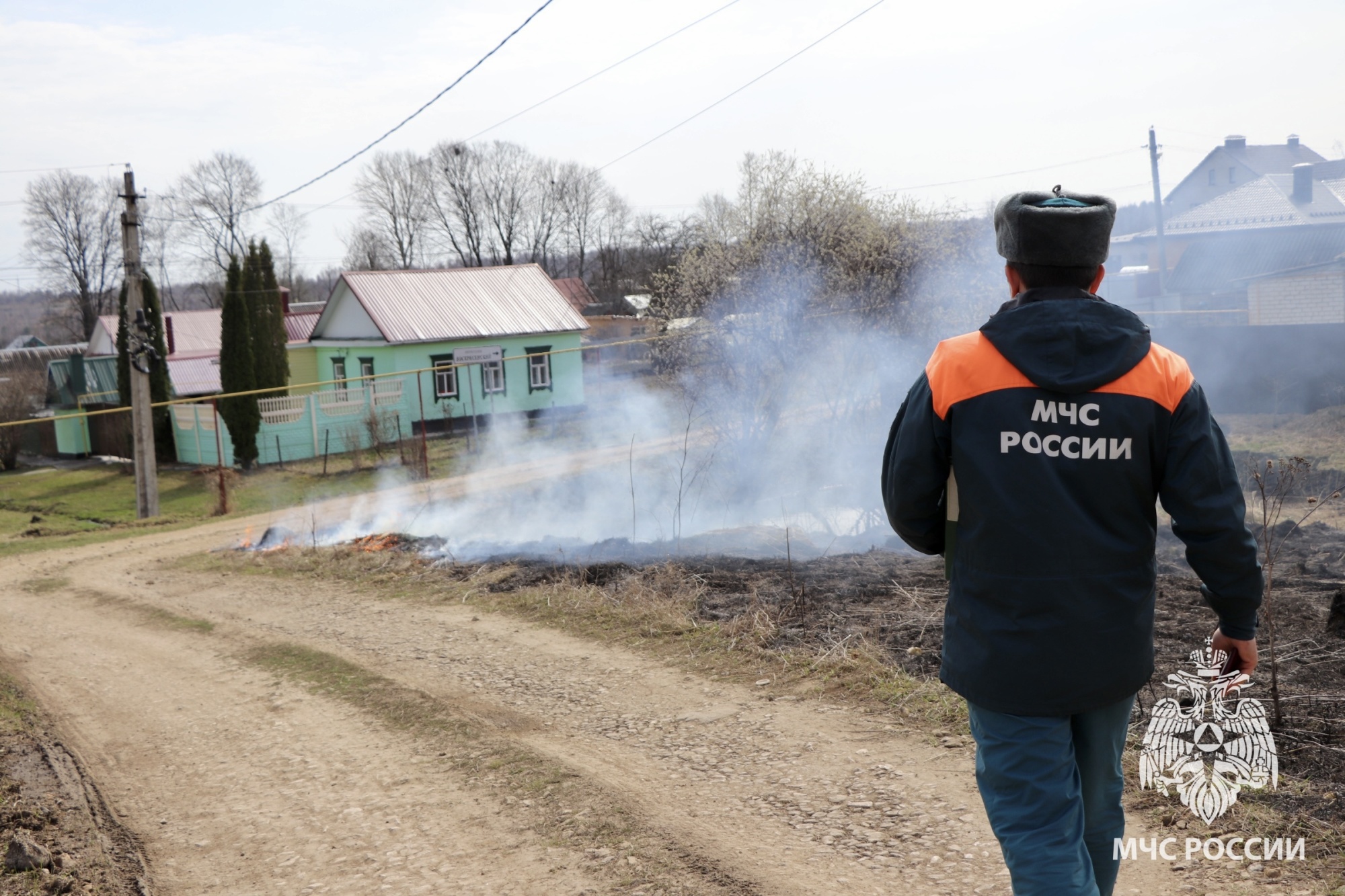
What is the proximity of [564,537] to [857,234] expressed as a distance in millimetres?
6804

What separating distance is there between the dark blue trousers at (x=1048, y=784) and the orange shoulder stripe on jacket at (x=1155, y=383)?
79cm

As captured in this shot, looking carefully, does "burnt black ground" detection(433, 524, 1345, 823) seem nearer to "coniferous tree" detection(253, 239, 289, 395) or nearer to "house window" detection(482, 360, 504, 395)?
"coniferous tree" detection(253, 239, 289, 395)

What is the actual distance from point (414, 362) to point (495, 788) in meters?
26.6

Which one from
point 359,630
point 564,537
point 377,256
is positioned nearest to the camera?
point 359,630

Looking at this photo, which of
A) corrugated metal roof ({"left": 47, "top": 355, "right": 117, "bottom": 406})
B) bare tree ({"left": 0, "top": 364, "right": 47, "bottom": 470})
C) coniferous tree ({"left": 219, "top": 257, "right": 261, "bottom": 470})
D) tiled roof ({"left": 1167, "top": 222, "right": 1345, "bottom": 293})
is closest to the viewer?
coniferous tree ({"left": 219, "top": 257, "right": 261, "bottom": 470})

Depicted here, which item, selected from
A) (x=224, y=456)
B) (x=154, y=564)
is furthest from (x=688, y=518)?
Result: (x=224, y=456)

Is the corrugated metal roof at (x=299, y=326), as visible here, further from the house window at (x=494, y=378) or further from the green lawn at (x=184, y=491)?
the green lawn at (x=184, y=491)

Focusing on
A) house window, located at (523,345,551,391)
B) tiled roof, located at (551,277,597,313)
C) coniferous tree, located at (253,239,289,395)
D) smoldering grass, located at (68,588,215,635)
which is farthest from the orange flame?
tiled roof, located at (551,277,597,313)

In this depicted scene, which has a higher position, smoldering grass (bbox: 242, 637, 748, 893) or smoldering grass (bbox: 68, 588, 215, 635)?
smoldering grass (bbox: 242, 637, 748, 893)

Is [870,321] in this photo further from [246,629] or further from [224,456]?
[224,456]

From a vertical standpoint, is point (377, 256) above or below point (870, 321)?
above

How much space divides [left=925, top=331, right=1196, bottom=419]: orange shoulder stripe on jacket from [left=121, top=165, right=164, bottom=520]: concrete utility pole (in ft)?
63.6

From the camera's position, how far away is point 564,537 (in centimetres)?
1285

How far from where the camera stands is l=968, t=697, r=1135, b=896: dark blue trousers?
7.81 ft
